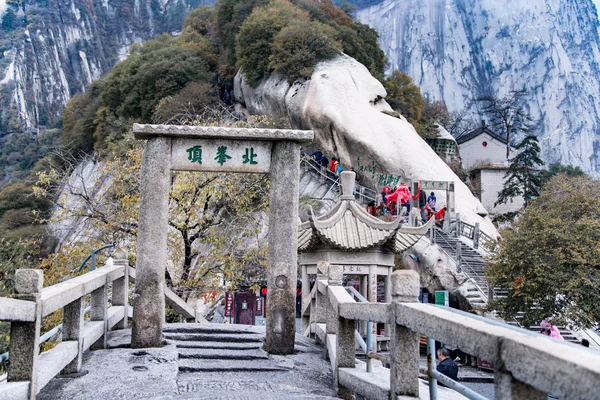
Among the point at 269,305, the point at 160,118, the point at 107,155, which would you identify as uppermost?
the point at 160,118

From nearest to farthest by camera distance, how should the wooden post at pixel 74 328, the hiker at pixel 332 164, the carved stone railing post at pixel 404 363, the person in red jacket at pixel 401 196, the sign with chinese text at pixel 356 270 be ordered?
the carved stone railing post at pixel 404 363 < the wooden post at pixel 74 328 < the sign with chinese text at pixel 356 270 < the person in red jacket at pixel 401 196 < the hiker at pixel 332 164

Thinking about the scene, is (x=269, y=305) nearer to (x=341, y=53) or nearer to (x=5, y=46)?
(x=341, y=53)

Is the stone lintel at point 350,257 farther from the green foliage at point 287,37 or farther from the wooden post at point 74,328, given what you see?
the green foliage at point 287,37

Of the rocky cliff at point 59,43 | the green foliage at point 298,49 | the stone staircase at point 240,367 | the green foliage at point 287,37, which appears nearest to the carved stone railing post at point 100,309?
the stone staircase at point 240,367

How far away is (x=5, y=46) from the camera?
185 ft

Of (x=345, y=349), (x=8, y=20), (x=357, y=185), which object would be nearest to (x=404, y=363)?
(x=345, y=349)

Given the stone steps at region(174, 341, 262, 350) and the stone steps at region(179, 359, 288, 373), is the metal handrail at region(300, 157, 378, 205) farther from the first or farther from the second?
the stone steps at region(179, 359, 288, 373)

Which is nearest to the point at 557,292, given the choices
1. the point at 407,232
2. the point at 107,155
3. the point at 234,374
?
the point at 407,232

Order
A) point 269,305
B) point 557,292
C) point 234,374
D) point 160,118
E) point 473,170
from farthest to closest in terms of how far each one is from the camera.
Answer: point 473,170 < point 160,118 < point 557,292 < point 269,305 < point 234,374

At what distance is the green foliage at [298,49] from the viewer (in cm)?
2766

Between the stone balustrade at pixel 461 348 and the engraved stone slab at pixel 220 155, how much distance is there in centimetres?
230

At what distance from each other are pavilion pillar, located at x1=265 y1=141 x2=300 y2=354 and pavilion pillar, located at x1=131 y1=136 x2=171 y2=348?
118 centimetres

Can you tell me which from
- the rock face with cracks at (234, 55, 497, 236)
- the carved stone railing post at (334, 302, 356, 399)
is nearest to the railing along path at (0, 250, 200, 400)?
the carved stone railing post at (334, 302, 356, 399)

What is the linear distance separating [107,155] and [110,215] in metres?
17.8
